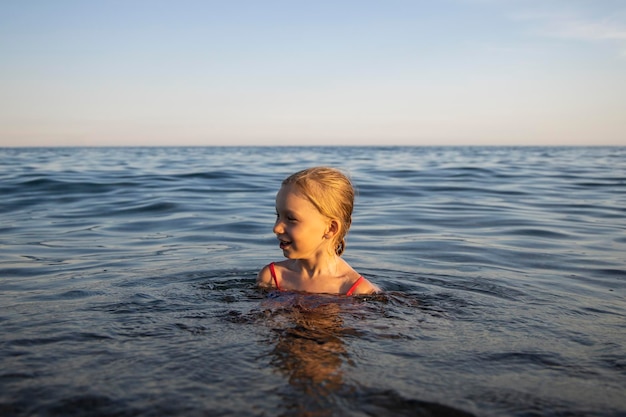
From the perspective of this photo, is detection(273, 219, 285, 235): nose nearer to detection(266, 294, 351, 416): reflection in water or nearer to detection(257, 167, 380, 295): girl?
detection(257, 167, 380, 295): girl

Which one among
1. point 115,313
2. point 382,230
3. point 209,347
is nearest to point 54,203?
point 382,230

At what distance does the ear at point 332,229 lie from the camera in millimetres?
4492

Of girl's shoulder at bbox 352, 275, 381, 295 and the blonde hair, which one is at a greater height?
the blonde hair

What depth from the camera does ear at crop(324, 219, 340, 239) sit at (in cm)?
449

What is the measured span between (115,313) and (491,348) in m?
2.24

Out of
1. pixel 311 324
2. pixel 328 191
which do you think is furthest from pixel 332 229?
pixel 311 324

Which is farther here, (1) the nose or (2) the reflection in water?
(1) the nose

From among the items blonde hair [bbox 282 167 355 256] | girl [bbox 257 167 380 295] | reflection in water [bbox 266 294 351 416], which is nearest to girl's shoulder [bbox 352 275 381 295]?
girl [bbox 257 167 380 295]

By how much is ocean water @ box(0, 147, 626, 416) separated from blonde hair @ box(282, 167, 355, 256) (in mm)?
613

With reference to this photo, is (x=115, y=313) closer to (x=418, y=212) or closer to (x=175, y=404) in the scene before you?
(x=175, y=404)

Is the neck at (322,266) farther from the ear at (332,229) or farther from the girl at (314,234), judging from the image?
the ear at (332,229)

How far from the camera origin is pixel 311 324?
357cm

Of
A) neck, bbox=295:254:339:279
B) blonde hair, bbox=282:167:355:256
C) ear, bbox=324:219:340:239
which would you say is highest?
blonde hair, bbox=282:167:355:256

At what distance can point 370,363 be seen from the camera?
2.91 meters
